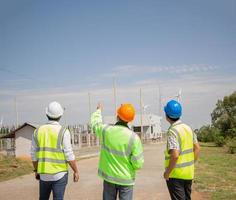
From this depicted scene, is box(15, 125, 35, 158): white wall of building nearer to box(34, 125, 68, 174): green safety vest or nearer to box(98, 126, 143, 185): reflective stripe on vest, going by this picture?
box(34, 125, 68, 174): green safety vest

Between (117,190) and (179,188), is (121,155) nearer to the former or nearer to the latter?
(117,190)

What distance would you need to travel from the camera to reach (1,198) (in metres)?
9.91

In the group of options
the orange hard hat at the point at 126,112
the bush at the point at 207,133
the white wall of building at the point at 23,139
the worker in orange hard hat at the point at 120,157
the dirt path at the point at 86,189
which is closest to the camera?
the worker in orange hard hat at the point at 120,157

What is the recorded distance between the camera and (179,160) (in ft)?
18.0

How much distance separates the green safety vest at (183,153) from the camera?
5.45m

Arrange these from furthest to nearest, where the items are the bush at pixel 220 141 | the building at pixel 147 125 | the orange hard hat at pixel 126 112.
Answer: the building at pixel 147 125 < the bush at pixel 220 141 < the orange hard hat at pixel 126 112

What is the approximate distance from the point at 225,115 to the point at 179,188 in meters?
47.6

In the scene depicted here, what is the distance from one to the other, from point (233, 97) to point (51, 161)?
48098 mm

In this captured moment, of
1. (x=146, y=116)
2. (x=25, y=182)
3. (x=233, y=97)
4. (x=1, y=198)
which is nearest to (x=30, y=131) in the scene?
(x=25, y=182)

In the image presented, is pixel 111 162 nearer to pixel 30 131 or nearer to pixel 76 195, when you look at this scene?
pixel 76 195

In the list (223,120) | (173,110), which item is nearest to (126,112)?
(173,110)

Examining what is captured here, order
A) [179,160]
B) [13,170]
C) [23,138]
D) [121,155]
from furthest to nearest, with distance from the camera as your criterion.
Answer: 1. [23,138]
2. [13,170]
3. [179,160]
4. [121,155]

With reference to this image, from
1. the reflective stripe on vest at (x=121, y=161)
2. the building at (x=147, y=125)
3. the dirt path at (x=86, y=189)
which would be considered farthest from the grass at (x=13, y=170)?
the building at (x=147, y=125)

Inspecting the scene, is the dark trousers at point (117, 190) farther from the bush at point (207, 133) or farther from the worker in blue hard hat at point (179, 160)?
the bush at point (207, 133)
